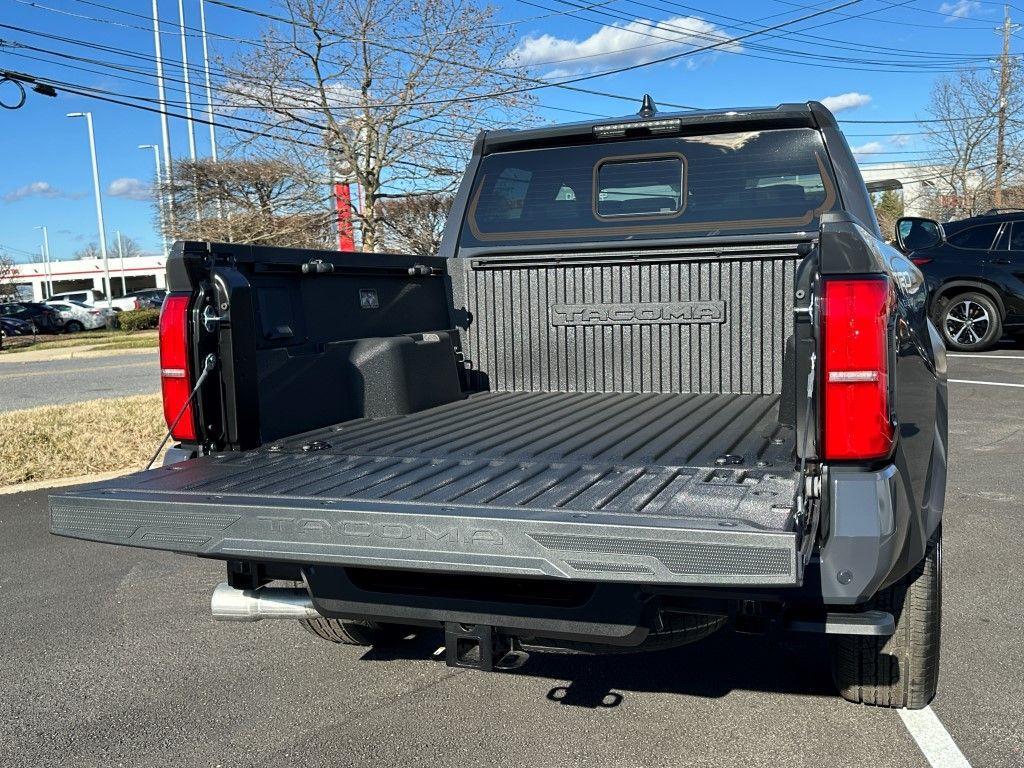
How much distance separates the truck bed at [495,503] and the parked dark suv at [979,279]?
1084cm

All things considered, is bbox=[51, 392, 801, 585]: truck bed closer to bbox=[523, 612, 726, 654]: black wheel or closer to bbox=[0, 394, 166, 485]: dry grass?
bbox=[523, 612, 726, 654]: black wheel

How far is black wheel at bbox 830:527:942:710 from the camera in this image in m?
2.87

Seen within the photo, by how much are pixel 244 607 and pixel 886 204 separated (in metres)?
52.2

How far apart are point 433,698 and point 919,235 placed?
316cm

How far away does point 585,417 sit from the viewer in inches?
147

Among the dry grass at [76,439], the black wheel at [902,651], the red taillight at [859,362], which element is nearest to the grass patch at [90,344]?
the dry grass at [76,439]

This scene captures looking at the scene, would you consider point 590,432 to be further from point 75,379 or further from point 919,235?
point 75,379

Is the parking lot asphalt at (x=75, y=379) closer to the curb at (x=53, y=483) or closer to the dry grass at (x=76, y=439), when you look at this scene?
the dry grass at (x=76, y=439)

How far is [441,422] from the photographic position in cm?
371

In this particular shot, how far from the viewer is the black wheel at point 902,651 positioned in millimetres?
2869

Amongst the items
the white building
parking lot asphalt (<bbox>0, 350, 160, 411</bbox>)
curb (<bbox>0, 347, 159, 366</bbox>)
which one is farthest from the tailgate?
the white building

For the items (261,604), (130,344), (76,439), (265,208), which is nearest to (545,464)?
(261,604)

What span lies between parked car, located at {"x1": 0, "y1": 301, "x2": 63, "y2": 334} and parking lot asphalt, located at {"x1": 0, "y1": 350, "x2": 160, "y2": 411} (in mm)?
18369

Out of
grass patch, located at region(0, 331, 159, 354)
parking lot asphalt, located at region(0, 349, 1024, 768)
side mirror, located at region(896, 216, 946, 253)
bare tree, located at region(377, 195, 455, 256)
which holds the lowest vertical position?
grass patch, located at region(0, 331, 159, 354)
